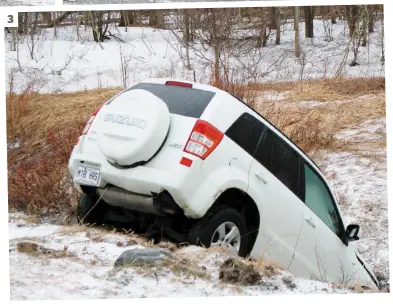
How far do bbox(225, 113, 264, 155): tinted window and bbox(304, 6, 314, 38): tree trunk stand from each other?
68.3 inches

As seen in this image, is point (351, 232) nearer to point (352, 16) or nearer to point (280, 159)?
point (280, 159)

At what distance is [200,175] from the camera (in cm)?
448

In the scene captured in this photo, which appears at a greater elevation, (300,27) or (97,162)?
(300,27)

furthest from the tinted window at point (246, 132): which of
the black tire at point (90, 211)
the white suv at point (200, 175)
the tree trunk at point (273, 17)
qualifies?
the tree trunk at point (273, 17)

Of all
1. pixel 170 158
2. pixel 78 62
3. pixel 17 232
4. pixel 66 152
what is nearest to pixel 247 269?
pixel 170 158

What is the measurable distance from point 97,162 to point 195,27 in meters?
2.11

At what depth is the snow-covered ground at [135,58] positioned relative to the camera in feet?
19.9

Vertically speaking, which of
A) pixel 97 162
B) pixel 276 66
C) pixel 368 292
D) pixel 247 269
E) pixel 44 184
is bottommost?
pixel 368 292

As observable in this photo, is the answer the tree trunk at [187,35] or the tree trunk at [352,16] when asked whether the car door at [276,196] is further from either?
the tree trunk at [352,16]

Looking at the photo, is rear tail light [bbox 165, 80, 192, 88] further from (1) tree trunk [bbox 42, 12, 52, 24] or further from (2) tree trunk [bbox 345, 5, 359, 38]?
(2) tree trunk [bbox 345, 5, 359, 38]

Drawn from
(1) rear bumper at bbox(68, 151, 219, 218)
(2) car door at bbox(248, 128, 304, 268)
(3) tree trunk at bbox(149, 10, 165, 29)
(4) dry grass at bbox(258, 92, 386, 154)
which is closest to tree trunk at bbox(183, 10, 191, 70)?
(3) tree trunk at bbox(149, 10, 165, 29)

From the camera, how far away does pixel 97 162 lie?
4711mm

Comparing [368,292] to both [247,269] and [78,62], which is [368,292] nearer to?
[247,269]

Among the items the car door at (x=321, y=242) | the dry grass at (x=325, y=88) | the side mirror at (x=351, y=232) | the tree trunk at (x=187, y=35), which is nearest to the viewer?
the car door at (x=321, y=242)
